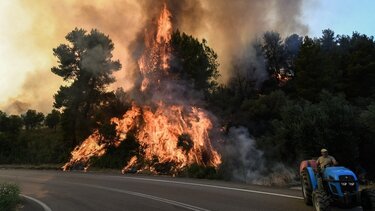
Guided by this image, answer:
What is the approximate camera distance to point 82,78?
4694 centimetres

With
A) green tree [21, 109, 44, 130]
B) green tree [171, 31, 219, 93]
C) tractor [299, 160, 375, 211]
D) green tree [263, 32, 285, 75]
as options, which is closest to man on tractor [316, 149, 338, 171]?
tractor [299, 160, 375, 211]

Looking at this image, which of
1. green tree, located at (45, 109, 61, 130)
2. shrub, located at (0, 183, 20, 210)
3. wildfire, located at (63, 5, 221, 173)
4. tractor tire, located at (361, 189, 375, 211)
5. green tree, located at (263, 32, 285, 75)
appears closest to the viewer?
tractor tire, located at (361, 189, 375, 211)

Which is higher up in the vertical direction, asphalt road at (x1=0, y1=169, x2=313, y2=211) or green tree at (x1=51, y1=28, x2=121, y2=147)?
green tree at (x1=51, y1=28, x2=121, y2=147)

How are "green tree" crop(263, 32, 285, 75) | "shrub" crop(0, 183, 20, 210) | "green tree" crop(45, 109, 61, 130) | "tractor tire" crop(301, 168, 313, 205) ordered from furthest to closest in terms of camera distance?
"green tree" crop(45, 109, 61, 130) < "green tree" crop(263, 32, 285, 75) < "shrub" crop(0, 183, 20, 210) < "tractor tire" crop(301, 168, 313, 205)

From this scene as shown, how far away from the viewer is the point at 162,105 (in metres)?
32.1

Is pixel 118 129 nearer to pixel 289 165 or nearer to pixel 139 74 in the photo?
pixel 139 74

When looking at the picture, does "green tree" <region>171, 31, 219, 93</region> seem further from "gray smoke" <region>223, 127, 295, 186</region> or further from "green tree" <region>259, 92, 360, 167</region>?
"green tree" <region>259, 92, 360, 167</region>

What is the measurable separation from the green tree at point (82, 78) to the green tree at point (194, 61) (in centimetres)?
1153

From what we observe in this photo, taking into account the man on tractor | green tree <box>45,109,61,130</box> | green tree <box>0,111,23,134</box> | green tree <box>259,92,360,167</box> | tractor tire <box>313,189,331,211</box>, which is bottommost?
tractor tire <box>313,189,331,211</box>

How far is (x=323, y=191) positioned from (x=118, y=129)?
29431 millimetres

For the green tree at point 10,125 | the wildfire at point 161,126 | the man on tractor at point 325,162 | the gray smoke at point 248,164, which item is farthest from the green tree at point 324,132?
the green tree at point 10,125

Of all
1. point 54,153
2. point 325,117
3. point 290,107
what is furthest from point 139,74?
point 54,153

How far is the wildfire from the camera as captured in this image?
29.5 metres

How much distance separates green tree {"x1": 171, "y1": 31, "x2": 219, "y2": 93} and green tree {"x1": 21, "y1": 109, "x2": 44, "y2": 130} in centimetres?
4529
